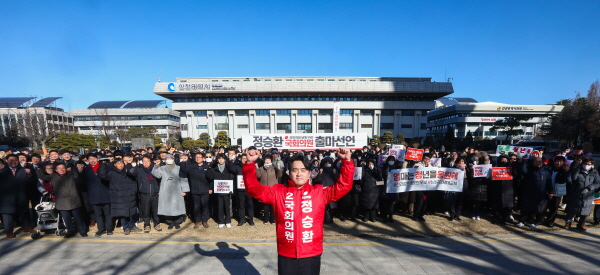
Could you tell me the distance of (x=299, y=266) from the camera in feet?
8.04

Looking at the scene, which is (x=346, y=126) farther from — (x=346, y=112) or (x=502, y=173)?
(x=502, y=173)

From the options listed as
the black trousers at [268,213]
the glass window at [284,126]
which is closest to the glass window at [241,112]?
the glass window at [284,126]

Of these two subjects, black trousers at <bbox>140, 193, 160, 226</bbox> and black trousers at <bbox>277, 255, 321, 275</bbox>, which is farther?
black trousers at <bbox>140, 193, 160, 226</bbox>

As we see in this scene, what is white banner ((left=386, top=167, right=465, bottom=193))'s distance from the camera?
6227 mm

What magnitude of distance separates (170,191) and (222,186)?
1294 millimetres

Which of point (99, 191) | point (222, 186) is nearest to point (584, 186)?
point (222, 186)

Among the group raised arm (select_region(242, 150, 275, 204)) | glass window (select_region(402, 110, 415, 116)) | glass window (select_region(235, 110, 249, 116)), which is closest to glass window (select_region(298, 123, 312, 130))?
glass window (select_region(235, 110, 249, 116))

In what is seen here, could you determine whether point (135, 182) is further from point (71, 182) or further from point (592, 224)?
point (592, 224)

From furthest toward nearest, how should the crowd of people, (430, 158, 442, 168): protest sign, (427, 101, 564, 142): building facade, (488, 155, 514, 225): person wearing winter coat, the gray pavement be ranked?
(427, 101, 564, 142): building facade → (430, 158, 442, 168): protest sign → (488, 155, 514, 225): person wearing winter coat → the crowd of people → the gray pavement

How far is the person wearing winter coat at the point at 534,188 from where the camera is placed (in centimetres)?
570

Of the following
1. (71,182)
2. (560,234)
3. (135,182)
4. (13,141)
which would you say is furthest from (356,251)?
(13,141)

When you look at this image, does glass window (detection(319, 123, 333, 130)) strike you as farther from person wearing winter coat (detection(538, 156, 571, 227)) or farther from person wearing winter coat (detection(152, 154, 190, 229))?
person wearing winter coat (detection(152, 154, 190, 229))

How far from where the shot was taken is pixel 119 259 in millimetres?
4406

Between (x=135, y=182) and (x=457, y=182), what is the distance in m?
8.41
